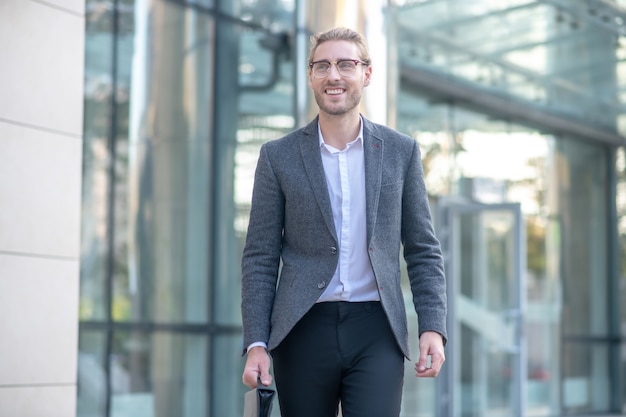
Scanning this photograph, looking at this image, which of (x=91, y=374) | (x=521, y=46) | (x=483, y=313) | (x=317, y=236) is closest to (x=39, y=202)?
(x=317, y=236)

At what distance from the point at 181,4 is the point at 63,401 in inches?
175

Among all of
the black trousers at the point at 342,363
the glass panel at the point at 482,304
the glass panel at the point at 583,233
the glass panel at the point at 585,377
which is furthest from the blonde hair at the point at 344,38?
the glass panel at the point at 585,377

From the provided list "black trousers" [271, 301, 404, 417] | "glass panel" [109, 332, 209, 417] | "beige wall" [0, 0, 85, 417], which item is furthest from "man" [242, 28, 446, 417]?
"glass panel" [109, 332, 209, 417]

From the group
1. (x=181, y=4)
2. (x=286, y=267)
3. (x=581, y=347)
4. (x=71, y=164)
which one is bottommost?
(x=581, y=347)

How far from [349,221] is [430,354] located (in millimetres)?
415

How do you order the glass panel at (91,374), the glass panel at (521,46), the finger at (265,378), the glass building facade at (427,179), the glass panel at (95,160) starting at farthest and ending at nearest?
the glass panel at (521,46) < the glass building facade at (427,179) < the glass panel at (95,160) < the glass panel at (91,374) < the finger at (265,378)

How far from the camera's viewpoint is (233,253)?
922cm

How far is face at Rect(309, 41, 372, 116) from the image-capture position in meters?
3.07

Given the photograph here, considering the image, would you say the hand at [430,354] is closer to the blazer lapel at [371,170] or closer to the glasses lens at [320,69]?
the blazer lapel at [371,170]

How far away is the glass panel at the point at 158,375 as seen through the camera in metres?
8.23

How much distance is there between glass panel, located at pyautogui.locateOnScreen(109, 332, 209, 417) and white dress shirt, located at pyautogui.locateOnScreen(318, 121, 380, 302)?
5.32m

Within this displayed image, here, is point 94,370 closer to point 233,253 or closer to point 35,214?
point 233,253

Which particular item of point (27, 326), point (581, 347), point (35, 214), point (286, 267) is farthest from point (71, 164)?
point (581, 347)

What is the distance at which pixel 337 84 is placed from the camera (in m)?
3.06
